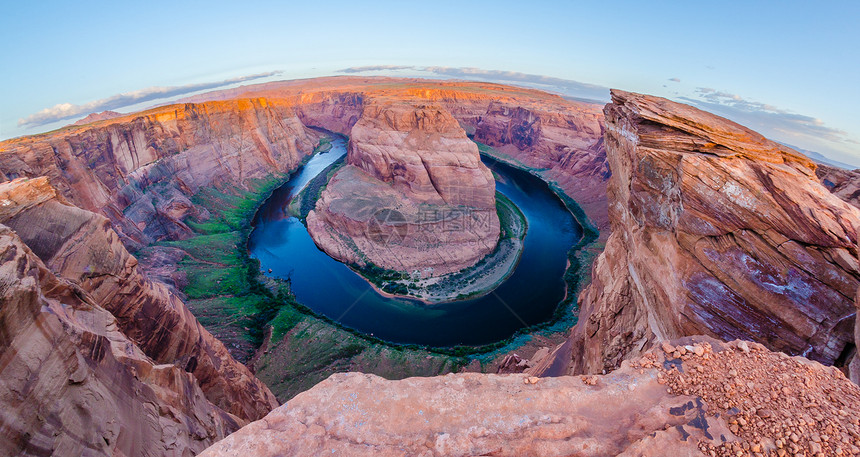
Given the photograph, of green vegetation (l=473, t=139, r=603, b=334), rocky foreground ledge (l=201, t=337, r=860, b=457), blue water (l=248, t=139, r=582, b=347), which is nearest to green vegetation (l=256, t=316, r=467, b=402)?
blue water (l=248, t=139, r=582, b=347)

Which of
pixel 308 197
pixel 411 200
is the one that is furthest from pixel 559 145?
pixel 308 197

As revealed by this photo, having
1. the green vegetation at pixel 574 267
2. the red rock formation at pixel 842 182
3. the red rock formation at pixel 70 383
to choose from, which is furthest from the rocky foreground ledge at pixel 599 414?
the green vegetation at pixel 574 267

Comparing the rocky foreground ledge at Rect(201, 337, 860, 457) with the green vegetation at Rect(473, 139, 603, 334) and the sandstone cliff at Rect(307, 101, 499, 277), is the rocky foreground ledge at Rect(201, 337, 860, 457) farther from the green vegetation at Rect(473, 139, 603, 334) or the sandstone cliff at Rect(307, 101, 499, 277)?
the sandstone cliff at Rect(307, 101, 499, 277)

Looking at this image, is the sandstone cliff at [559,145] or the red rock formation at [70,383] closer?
the red rock formation at [70,383]

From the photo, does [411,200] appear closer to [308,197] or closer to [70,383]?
[308,197]

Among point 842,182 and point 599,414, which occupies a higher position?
point 842,182

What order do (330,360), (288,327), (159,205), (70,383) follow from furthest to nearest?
(159,205) → (288,327) → (330,360) → (70,383)

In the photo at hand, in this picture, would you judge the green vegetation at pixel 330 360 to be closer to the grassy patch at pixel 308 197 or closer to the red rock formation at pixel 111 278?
the red rock formation at pixel 111 278
